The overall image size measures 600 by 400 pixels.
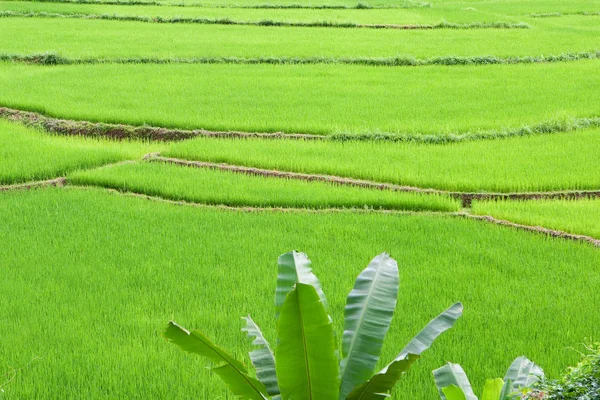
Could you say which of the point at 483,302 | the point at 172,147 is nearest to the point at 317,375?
the point at 483,302

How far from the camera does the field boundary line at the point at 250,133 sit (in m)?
8.61

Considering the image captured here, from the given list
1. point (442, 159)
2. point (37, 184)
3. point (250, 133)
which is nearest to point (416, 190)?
point (442, 159)

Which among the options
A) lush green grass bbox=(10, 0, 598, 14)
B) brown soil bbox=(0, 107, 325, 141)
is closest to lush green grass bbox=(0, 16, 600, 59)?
brown soil bbox=(0, 107, 325, 141)

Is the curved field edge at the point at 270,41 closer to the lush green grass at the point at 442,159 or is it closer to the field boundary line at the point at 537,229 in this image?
the lush green grass at the point at 442,159

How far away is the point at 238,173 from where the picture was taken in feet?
24.3

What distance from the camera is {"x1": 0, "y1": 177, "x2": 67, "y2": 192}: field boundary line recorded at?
23.0ft

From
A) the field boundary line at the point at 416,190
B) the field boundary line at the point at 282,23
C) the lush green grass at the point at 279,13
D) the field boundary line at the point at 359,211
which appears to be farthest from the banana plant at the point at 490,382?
the lush green grass at the point at 279,13

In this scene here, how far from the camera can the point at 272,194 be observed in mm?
6664

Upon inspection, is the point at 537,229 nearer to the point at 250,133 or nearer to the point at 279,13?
the point at 250,133

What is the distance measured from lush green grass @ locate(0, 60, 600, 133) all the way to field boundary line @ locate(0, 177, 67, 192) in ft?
6.72

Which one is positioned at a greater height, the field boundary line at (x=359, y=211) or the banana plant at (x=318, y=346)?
the banana plant at (x=318, y=346)

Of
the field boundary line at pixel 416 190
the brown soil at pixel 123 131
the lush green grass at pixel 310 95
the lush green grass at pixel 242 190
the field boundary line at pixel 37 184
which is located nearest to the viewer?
the lush green grass at pixel 242 190

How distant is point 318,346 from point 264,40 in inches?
514

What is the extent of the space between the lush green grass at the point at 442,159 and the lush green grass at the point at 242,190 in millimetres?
421
